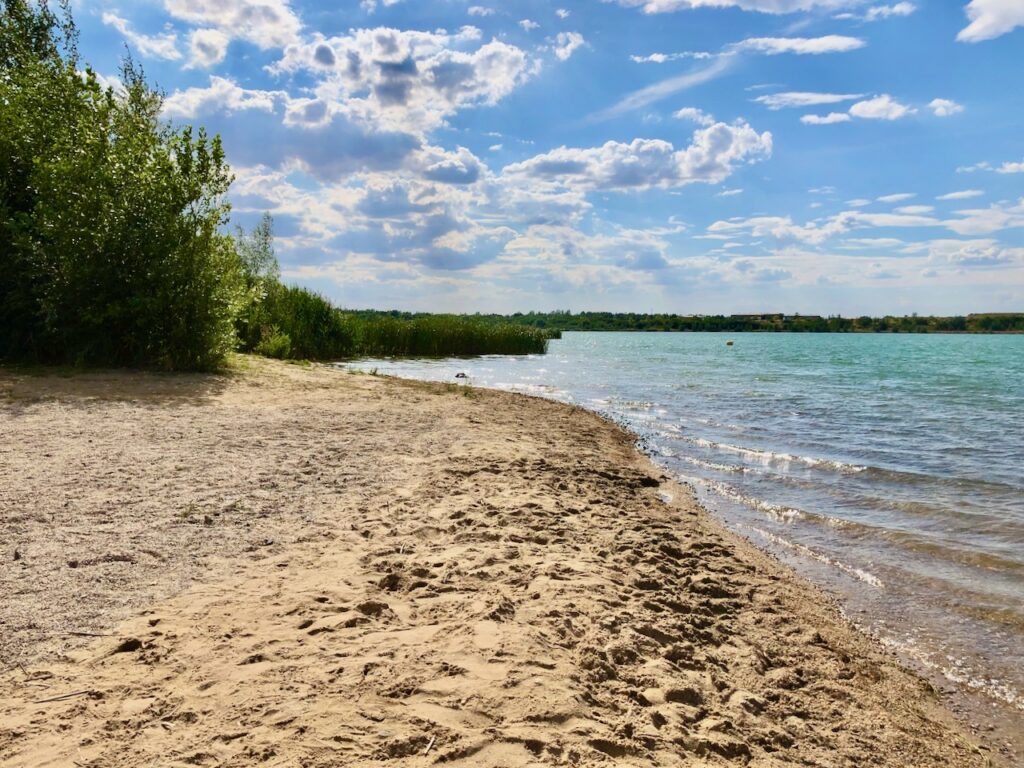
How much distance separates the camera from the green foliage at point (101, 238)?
1453 cm

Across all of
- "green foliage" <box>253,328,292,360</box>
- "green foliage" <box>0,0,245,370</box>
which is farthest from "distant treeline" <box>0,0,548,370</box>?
"green foliage" <box>253,328,292,360</box>

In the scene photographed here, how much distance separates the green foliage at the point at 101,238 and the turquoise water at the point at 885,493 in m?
10.1

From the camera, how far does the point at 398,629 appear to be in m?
4.04

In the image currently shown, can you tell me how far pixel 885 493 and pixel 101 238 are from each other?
55.1 feet

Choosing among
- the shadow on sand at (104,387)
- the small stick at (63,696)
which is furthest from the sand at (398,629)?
the shadow on sand at (104,387)

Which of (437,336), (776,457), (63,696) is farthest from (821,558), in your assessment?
(437,336)

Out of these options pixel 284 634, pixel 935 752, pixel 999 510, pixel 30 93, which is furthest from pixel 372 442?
pixel 30 93

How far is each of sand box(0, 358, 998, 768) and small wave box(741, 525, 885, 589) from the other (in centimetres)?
68

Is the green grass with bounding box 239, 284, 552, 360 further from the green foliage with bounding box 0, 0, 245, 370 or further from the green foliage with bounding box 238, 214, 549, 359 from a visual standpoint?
the green foliage with bounding box 0, 0, 245, 370

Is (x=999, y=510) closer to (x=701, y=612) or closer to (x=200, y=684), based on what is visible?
(x=701, y=612)

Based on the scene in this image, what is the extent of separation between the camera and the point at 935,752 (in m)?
3.70

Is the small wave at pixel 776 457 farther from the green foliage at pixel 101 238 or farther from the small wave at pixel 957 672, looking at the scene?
the green foliage at pixel 101 238

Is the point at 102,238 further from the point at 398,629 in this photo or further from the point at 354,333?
the point at 354,333

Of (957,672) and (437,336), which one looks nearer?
(957,672)
